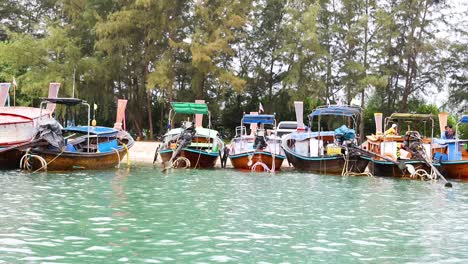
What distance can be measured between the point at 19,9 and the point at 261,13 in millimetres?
20515

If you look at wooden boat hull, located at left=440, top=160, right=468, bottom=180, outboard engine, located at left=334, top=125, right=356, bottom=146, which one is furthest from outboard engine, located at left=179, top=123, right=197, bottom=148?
wooden boat hull, located at left=440, top=160, right=468, bottom=180

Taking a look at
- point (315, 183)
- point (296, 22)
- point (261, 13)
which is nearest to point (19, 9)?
point (261, 13)

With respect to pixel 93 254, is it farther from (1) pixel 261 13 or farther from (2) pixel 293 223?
(1) pixel 261 13

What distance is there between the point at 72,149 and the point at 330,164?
34.8 ft

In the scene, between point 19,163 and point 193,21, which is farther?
point 193,21

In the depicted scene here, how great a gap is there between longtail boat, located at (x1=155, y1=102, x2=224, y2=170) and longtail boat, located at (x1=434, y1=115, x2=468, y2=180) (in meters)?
9.46

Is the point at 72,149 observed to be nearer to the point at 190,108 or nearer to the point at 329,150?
the point at 190,108

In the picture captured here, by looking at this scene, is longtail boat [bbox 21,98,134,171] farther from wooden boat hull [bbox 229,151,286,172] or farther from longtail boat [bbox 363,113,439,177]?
longtail boat [bbox 363,113,439,177]

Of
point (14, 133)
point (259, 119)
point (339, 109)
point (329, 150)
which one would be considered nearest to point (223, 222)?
point (14, 133)

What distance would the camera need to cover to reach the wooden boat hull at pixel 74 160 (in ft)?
67.8

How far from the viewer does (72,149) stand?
73.9ft

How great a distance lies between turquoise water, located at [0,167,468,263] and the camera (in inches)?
329

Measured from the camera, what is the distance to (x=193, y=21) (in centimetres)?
4069

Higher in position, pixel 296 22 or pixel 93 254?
pixel 296 22
